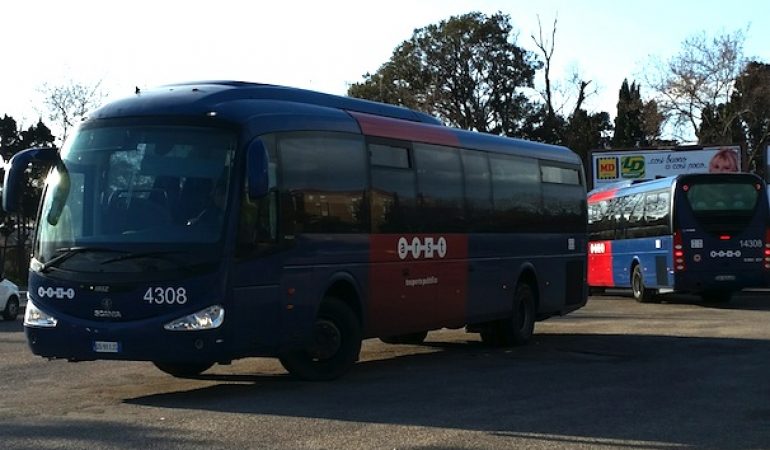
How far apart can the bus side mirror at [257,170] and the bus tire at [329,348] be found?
206 cm

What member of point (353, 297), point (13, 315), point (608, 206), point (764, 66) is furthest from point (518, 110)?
point (353, 297)

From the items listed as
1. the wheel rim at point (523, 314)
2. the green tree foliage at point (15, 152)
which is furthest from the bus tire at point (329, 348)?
the green tree foliage at point (15, 152)

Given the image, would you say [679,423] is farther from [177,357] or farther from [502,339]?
[502,339]

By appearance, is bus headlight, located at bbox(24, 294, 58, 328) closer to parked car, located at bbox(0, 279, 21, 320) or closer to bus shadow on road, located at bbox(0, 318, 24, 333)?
bus shadow on road, located at bbox(0, 318, 24, 333)

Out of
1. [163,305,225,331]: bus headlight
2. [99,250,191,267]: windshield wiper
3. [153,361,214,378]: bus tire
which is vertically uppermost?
[99,250,191,267]: windshield wiper

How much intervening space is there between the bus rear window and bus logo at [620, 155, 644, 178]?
2051 cm

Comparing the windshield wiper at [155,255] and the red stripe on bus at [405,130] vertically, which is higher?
the red stripe on bus at [405,130]

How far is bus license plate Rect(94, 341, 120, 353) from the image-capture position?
1063 cm

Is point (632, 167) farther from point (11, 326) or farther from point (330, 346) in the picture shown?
point (330, 346)

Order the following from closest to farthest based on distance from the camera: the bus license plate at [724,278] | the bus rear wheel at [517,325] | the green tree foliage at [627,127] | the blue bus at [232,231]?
the blue bus at [232,231], the bus rear wheel at [517,325], the bus license plate at [724,278], the green tree foliage at [627,127]

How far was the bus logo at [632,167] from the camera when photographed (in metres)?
47.2

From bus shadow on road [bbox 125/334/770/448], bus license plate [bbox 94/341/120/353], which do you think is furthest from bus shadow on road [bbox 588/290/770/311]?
bus license plate [bbox 94/341/120/353]

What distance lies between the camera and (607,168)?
4816 cm

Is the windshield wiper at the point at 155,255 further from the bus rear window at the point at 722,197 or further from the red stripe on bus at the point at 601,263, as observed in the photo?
the red stripe on bus at the point at 601,263
